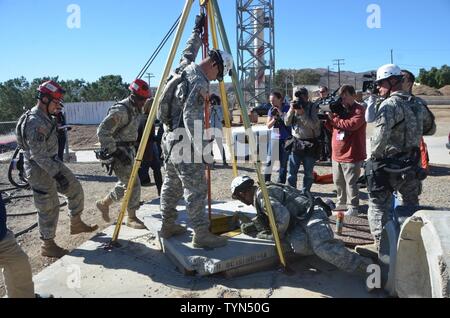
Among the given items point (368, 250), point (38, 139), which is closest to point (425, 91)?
point (368, 250)

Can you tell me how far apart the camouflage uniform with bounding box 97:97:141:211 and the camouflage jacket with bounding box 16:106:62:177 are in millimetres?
676

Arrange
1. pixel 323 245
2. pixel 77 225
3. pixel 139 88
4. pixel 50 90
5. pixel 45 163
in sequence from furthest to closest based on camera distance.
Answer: pixel 139 88
pixel 77 225
pixel 50 90
pixel 45 163
pixel 323 245

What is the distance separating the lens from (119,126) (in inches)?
207

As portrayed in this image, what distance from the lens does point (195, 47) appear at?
4547mm

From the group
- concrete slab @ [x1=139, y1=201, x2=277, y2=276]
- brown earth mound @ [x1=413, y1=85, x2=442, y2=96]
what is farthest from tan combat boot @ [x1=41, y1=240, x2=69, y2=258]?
brown earth mound @ [x1=413, y1=85, x2=442, y2=96]

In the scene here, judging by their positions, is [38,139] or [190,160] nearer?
[190,160]

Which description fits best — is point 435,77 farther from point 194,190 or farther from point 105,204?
point 194,190

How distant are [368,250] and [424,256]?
1.07m

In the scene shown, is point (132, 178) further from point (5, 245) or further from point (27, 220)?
point (27, 220)

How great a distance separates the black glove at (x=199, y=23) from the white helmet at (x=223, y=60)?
66 centimetres

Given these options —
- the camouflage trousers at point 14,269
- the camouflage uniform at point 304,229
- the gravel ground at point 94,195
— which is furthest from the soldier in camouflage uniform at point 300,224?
the gravel ground at point 94,195
